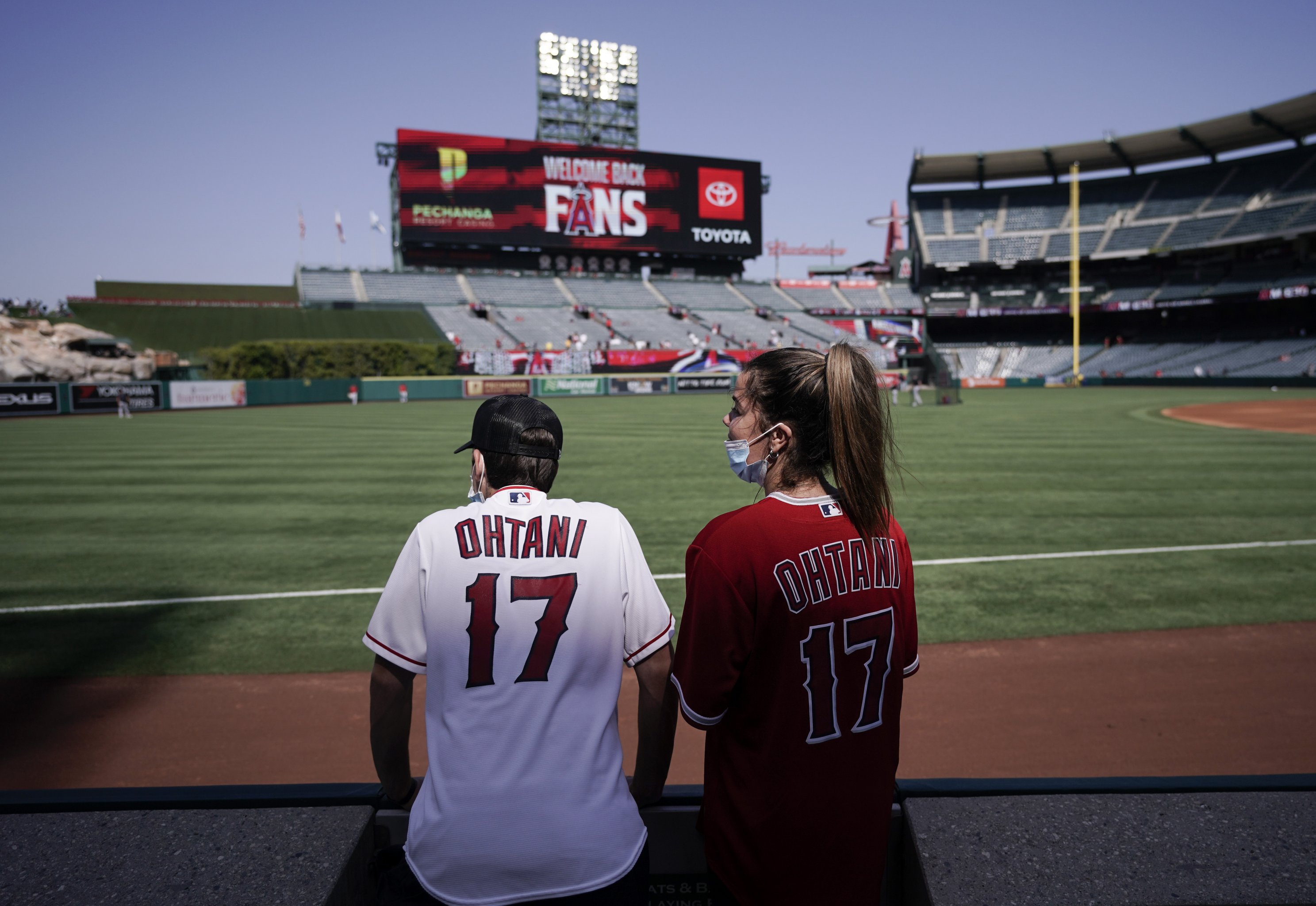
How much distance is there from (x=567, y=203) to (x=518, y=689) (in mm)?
63030

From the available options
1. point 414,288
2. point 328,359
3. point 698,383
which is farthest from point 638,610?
point 414,288

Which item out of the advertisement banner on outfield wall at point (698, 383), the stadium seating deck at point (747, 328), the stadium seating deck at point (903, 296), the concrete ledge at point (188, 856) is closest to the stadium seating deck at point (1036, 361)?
the stadium seating deck at point (903, 296)

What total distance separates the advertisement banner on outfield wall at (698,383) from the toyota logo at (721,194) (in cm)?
1800

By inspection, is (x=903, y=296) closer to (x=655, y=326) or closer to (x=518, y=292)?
(x=655, y=326)

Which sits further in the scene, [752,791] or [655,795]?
[655,795]

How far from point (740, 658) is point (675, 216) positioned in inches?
2581

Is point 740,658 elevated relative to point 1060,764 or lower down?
elevated

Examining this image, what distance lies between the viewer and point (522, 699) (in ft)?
6.60

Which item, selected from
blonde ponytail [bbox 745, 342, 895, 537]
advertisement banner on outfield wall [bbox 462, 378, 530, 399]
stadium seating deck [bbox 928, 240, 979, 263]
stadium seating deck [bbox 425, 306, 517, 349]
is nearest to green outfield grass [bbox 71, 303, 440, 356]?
stadium seating deck [bbox 425, 306, 517, 349]

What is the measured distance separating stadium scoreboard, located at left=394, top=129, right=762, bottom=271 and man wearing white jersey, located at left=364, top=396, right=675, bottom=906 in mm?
60610

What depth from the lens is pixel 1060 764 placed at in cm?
462

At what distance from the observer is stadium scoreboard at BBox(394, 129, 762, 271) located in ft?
190

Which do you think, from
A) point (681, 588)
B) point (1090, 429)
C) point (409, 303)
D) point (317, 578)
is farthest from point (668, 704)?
point (409, 303)

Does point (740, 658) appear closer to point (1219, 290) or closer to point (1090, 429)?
point (1090, 429)
